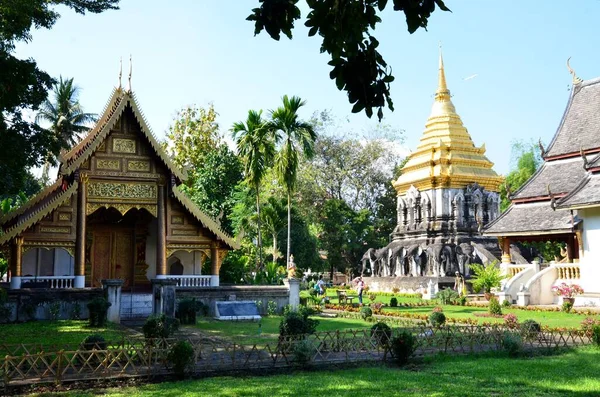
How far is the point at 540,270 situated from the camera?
2642 centimetres

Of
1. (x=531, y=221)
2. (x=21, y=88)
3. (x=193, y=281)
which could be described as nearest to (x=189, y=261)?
(x=193, y=281)

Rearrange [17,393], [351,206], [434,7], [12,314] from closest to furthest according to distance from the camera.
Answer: [434,7]
[17,393]
[12,314]
[351,206]

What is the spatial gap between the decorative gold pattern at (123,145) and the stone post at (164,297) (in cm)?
507

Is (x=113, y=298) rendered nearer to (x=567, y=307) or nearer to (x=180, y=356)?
(x=180, y=356)

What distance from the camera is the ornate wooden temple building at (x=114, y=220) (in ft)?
65.0

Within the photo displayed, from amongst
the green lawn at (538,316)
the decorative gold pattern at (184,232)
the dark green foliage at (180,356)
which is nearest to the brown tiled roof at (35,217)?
the decorative gold pattern at (184,232)

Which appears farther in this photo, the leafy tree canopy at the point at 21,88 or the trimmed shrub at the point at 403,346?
the leafy tree canopy at the point at 21,88

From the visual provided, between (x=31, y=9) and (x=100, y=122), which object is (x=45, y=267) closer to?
(x=100, y=122)

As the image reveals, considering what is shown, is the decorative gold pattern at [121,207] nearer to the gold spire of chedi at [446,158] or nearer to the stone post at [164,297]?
the stone post at [164,297]

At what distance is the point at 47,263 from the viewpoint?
23047 millimetres

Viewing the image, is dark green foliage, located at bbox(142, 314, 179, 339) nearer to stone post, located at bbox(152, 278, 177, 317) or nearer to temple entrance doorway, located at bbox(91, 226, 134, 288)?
stone post, located at bbox(152, 278, 177, 317)

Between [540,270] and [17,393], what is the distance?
22.9 m

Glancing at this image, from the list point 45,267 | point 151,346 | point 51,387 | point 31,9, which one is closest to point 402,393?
point 151,346

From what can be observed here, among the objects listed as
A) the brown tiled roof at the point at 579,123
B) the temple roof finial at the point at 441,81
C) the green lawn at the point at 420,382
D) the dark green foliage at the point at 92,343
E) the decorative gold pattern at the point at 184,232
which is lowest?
the green lawn at the point at 420,382
